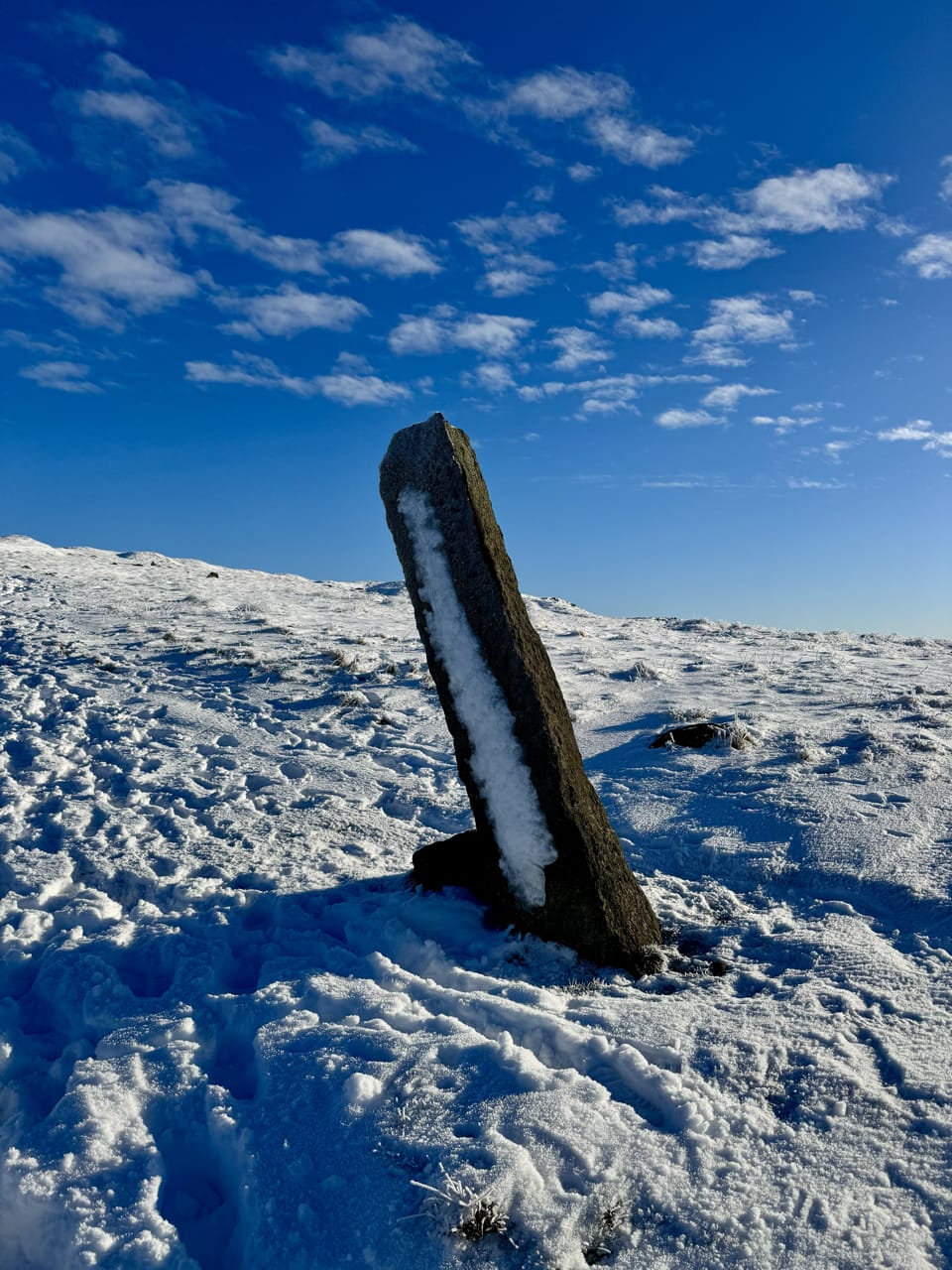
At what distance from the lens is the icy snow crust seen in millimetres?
4578

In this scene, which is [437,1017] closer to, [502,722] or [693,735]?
[502,722]

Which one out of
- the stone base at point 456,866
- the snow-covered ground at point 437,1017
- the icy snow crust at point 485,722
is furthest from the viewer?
the stone base at point 456,866

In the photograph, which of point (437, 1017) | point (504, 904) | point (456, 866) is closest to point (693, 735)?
point (456, 866)

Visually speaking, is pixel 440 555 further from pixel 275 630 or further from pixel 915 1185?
pixel 275 630

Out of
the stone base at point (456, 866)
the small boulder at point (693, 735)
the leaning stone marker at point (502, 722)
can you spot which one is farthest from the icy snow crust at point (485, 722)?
the small boulder at point (693, 735)

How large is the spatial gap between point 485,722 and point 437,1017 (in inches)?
63.8

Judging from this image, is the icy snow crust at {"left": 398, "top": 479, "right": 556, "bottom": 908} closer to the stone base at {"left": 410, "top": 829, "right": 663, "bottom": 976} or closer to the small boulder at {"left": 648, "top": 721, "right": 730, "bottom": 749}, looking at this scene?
the stone base at {"left": 410, "top": 829, "right": 663, "bottom": 976}

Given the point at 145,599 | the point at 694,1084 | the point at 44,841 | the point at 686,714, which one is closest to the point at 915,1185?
the point at 694,1084

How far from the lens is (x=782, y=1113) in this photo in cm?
317

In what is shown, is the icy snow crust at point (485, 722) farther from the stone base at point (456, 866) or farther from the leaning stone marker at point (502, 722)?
the stone base at point (456, 866)

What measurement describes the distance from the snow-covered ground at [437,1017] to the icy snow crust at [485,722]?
490 mm

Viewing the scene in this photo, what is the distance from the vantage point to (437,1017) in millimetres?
3814

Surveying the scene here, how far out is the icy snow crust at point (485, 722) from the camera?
15.0 ft

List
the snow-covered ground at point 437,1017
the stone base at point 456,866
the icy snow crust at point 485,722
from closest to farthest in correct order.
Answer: the snow-covered ground at point 437,1017
the icy snow crust at point 485,722
the stone base at point 456,866
